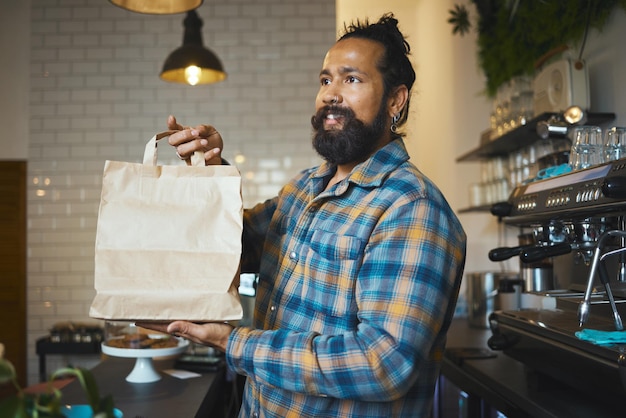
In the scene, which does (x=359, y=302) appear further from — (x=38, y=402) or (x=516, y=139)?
(x=516, y=139)

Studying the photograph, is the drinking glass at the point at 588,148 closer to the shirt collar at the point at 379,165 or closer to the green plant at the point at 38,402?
the shirt collar at the point at 379,165

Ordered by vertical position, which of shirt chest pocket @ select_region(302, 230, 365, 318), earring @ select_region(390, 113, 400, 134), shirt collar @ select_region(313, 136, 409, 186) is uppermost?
earring @ select_region(390, 113, 400, 134)

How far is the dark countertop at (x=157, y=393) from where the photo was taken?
1.97 metres

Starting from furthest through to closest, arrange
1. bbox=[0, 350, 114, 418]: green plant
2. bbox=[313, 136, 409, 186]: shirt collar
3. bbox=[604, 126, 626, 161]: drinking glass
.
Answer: bbox=[604, 126, 626, 161]: drinking glass → bbox=[313, 136, 409, 186]: shirt collar → bbox=[0, 350, 114, 418]: green plant

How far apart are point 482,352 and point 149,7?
1.73 meters

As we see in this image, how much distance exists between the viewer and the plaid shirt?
3.86 feet

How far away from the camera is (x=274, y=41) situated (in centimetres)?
457

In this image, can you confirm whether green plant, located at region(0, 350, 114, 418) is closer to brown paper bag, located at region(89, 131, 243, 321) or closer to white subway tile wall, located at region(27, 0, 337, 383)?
brown paper bag, located at region(89, 131, 243, 321)

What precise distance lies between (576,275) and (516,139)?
3.73 ft

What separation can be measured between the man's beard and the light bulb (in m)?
2.17

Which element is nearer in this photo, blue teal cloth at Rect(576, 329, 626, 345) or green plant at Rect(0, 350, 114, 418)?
green plant at Rect(0, 350, 114, 418)

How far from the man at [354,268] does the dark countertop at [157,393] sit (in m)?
0.59

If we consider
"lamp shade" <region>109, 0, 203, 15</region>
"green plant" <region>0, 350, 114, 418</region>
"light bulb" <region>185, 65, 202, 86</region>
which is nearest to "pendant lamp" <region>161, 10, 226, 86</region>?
"light bulb" <region>185, 65, 202, 86</region>

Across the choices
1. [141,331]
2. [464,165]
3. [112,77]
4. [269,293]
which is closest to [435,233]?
[269,293]
